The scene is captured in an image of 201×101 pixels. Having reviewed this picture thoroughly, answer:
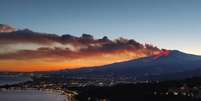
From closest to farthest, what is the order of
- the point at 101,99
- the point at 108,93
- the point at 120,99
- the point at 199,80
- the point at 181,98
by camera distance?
the point at 181,98, the point at 120,99, the point at 101,99, the point at 108,93, the point at 199,80

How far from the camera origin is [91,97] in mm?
83750

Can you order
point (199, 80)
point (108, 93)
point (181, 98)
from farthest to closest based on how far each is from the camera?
1. point (199, 80)
2. point (108, 93)
3. point (181, 98)

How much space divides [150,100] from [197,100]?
766 centimetres

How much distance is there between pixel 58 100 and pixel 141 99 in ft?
86.1

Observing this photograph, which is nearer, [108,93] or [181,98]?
[181,98]

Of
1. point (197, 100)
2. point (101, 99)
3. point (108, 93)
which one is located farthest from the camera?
point (108, 93)

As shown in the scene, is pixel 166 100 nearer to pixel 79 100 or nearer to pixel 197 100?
pixel 197 100

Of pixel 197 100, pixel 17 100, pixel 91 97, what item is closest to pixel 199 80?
pixel 91 97

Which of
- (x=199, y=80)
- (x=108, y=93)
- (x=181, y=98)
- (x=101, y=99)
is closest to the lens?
(x=181, y=98)

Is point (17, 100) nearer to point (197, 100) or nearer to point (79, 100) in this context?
point (79, 100)

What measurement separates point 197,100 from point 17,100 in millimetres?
45159

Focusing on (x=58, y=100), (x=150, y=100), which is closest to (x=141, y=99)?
(x=150, y=100)

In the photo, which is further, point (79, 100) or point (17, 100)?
point (17, 100)

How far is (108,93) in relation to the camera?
88.0 m
